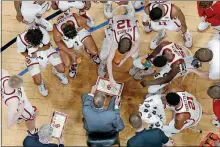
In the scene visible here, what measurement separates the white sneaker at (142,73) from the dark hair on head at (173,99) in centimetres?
115

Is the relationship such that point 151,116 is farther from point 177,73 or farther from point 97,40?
point 97,40

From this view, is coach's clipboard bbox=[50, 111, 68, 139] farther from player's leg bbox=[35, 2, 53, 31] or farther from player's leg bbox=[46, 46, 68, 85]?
player's leg bbox=[35, 2, 53, 31]

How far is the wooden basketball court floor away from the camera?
5.89 metres

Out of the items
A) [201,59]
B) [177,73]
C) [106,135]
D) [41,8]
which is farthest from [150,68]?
[41,8]

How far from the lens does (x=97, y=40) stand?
633 cm

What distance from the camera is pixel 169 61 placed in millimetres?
5098

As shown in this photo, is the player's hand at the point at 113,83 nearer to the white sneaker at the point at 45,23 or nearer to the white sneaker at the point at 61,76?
the white sneaker at the point at 61,76

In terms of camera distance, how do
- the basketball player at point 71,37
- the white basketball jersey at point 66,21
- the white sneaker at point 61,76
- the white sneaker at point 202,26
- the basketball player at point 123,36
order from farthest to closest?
1. the white sneaker at point 202,26
2. the white sneaker at point 61,76
3. the white basketball jersey at point 66,21
4. the basketball player at point 71,37
5. the basketball player at point 123,36

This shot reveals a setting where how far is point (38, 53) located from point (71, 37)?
0.62m

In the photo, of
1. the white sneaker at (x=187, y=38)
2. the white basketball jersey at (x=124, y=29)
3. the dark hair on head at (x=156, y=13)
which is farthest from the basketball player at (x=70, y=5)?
the white sneaker at (x=187, y=38)

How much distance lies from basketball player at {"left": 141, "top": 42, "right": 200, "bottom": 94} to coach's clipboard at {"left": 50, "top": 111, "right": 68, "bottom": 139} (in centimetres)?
140

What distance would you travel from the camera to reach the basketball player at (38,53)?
16.9 feet

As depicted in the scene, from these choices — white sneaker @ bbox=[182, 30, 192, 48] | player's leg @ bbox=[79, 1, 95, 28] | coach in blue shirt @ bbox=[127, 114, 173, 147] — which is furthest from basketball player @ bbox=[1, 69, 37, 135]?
white sneaker @ bbox=[182, 30, 192, 48]

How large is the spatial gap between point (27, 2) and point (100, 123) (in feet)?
6.54
